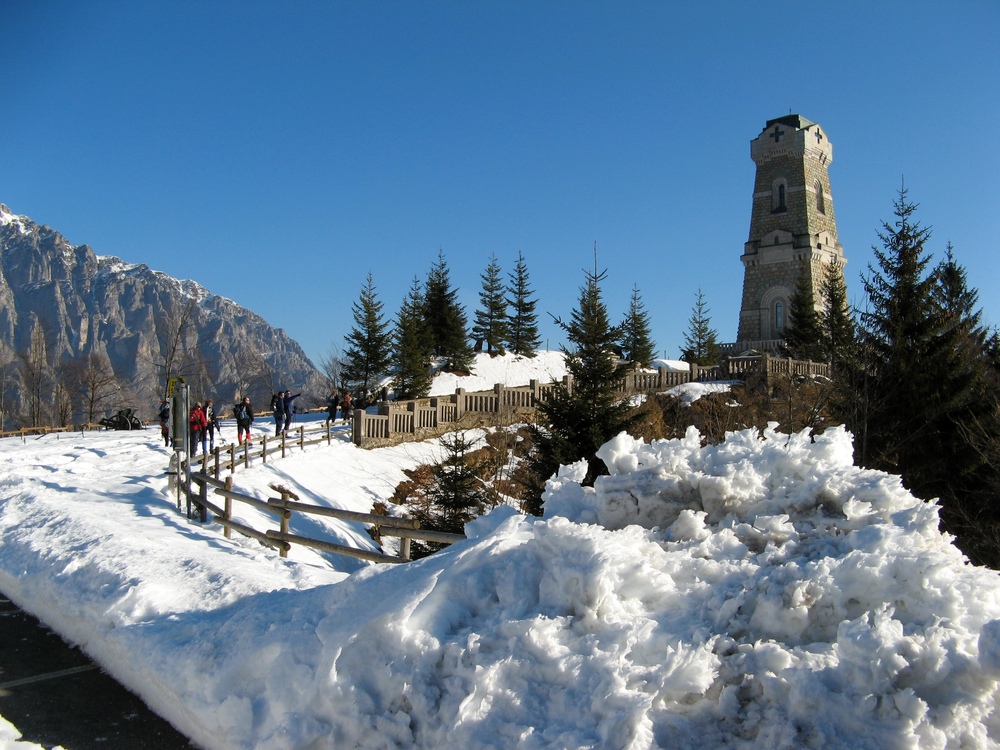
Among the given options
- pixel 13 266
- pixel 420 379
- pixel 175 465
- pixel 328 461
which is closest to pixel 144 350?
pixel 13 266

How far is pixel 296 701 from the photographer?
4.08m

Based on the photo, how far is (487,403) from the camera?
32812mm

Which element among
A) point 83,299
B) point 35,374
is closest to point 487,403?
point 35,374

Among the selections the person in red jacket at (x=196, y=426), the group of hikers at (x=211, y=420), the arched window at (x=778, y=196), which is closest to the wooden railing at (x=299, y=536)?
the person in red jacket at (x=196, y=426)

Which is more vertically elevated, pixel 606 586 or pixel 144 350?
pixel 144 350

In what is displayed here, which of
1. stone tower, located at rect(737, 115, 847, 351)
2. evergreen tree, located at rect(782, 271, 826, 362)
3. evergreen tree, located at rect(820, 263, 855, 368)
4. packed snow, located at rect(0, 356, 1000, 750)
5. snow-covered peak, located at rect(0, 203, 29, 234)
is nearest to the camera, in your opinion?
packed snow, located at rect(0, 356, 1000, 750)

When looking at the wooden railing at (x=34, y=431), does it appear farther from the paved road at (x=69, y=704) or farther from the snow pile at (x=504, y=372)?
the paved road at (x=69, y=704)

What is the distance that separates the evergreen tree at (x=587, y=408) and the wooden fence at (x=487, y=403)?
1121 centimetres

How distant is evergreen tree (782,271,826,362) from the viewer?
137ft

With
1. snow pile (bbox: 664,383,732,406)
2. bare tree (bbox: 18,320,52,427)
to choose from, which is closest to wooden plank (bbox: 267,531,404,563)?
snow pile (bbox: 664,383,732,406)

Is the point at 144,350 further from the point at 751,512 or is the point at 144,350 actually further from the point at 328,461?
the point at 751,512

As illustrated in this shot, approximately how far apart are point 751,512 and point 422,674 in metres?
→ 2.30

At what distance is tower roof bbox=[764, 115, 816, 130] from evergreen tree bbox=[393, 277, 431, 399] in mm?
28568

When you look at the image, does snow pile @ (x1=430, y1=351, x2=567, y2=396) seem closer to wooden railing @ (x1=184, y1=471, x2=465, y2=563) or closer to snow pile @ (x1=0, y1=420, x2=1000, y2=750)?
wooden railing @ (x1=184, y1=471, x2=465, y2=563)
